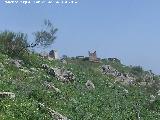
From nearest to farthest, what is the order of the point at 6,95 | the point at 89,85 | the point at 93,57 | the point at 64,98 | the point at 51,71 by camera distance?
the point at 6,95
the point at 64,98
the point at 51,71
the point at 89,85
the point at 93,57

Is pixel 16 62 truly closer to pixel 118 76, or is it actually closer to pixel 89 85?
pixel 89 85

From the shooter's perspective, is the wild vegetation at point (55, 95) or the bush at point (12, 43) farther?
the bush at point (12, 43)

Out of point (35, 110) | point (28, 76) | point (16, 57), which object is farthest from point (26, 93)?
point (16, 57)

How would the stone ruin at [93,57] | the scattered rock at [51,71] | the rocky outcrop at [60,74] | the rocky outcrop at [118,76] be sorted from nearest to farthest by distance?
the rocky outcrop at [60,74] → the scattered rock at [51,71] → the rocky outcrop at [118,76] → the stone ruin at [93,57]

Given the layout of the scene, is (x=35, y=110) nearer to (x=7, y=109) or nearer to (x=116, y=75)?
(x=7, y=109)

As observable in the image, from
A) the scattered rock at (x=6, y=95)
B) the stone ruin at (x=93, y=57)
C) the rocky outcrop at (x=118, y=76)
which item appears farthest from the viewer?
the stone ruin at (x=93, y=57)

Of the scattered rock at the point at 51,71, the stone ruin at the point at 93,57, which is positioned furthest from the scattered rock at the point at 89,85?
the stone ruin at the point at 93,57

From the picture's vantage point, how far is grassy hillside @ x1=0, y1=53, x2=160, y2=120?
2908 centimetres

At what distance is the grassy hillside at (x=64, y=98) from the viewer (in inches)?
1145

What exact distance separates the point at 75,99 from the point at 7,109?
1360 cm

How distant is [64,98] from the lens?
127 ft

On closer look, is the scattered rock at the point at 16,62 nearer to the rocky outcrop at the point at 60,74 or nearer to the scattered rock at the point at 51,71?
the rocky outcrop at the point at 60,74

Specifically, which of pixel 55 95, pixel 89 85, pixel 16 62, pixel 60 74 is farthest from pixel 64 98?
pixel 16 62

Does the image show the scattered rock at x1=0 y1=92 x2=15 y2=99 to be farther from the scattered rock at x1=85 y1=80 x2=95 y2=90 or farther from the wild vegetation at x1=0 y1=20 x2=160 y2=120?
the scattered rock at x1=85 y1=80 x2=95 y2=90
